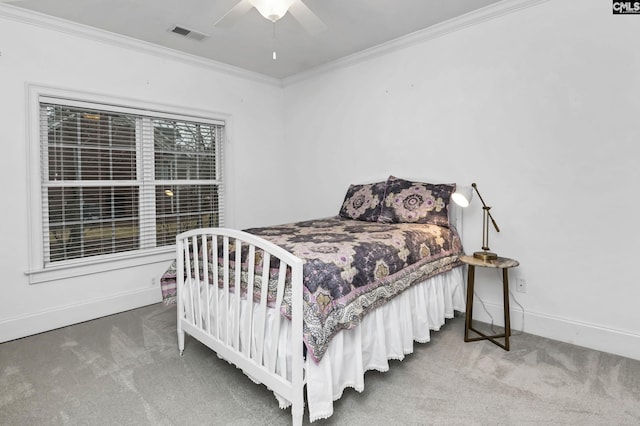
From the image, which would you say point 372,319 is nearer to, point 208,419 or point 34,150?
point 208,419

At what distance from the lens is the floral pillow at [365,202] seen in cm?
308

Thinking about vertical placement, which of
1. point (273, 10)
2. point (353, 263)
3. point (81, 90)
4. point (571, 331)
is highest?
point (273, 10)

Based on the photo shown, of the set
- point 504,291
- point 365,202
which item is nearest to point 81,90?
point 365,202

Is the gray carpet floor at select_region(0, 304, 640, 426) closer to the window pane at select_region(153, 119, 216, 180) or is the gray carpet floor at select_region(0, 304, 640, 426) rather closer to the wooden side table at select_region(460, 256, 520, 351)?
the wooden side table at select_region(460, 256, 520, 351)

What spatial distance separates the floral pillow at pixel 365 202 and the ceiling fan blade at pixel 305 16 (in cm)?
145

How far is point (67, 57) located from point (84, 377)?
2.51 m

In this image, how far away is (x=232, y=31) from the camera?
3.04 metres

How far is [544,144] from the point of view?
2.51 meters

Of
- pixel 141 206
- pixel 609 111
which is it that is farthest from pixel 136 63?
pixel 609 111

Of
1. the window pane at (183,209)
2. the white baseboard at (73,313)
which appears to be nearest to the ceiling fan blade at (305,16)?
the window pane at (183,209)

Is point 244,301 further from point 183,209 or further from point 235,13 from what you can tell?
point 183,209

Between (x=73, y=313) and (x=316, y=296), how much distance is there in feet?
8.35

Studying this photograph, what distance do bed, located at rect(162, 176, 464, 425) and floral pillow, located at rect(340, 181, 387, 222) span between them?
12.0 inches

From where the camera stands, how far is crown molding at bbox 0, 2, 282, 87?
2.62 metres
